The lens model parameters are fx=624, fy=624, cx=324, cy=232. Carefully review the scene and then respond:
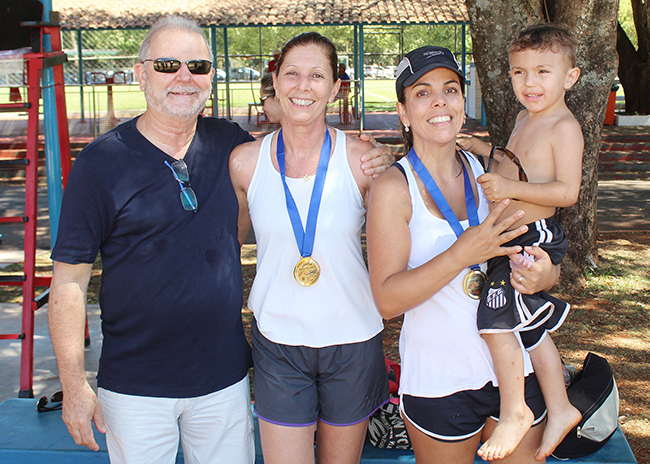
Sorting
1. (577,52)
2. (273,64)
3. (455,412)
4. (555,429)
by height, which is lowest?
(555,429)

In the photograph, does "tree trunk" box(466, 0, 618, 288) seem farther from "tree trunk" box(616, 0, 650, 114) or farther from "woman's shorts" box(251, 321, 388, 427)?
"tree trunk" box(616, 0, 650, 114)

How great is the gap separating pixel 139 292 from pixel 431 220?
1174 mm

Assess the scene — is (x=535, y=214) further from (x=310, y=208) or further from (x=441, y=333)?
(x=310, y=208)

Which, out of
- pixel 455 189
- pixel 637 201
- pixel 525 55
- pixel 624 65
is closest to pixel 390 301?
pixel 455 189

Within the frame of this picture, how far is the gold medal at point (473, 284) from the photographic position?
7.58 feet

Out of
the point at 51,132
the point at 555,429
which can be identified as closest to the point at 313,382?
the point at 555,429

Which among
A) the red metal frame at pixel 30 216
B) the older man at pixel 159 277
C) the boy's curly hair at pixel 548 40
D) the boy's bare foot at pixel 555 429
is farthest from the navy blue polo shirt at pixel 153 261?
the red metal frame at pixel 30 216

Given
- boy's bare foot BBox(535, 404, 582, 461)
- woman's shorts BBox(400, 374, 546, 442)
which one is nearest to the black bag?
boy's bare foot BBox(535, 404, 582, 461)

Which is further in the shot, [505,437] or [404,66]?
[404,66]

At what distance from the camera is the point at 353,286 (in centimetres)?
253

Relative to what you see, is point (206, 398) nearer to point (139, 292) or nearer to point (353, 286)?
point (139, 292)

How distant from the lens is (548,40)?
2773 millimetres

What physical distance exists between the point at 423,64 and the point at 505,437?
1382mm

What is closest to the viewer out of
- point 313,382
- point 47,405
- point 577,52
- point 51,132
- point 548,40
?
point 313,382
